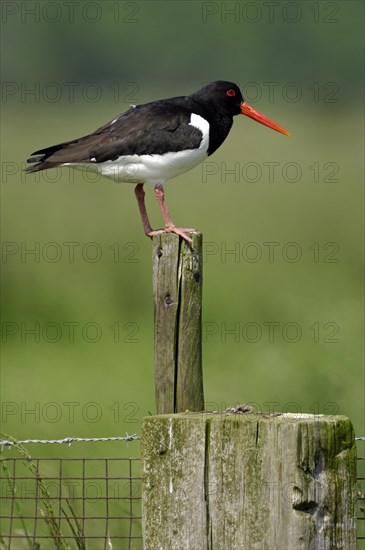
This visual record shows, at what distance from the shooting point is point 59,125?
1998 cm

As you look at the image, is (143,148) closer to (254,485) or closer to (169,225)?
(169,225)

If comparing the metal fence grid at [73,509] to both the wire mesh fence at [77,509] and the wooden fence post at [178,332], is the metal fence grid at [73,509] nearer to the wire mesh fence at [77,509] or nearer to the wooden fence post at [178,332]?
the wire mesh fence at [77,509]

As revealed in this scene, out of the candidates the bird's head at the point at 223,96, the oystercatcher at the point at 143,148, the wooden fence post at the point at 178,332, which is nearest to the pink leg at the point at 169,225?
the oystercatcher at the point at 143,148

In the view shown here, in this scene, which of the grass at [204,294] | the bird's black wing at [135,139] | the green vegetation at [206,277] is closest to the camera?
the bird's black wing at [135,139]

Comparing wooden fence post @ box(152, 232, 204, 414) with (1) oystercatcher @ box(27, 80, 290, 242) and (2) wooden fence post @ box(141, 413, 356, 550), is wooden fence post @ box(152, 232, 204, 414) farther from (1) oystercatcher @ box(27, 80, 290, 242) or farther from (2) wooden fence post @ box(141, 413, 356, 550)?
(1) oystercatcher @ box(27, 80, 290, 242)

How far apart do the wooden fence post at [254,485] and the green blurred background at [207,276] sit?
4991mm

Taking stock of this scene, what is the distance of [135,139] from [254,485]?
3086 millimetres

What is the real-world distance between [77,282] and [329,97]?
1576cm

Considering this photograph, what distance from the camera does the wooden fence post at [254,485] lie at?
383 centimetres

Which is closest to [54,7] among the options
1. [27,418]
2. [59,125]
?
[59,125]

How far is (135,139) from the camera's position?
21.4 ft

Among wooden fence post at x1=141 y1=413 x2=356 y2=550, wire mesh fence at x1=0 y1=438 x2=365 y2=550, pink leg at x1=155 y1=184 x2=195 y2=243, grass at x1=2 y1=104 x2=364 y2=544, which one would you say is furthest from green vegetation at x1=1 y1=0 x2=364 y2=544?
wooden fence post at x1=141 y1=413 x2=356 y2=550

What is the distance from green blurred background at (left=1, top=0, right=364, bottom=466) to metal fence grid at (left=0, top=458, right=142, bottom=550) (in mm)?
757

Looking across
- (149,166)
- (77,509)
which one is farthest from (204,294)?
(77,509)
